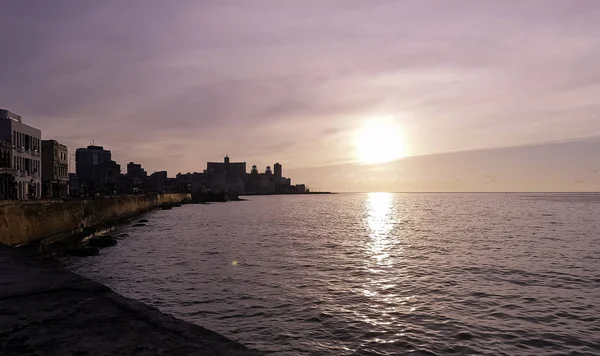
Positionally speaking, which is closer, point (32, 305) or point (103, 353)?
point (103, 353)

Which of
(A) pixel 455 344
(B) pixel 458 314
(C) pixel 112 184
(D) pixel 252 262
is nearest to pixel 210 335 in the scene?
(A) pixel 455 344

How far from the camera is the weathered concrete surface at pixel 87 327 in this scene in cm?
869

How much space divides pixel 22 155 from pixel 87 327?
70.2 meters

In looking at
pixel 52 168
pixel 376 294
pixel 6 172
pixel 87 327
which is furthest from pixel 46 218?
pixel 52 168

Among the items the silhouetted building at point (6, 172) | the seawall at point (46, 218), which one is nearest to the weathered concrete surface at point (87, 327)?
the seawall at point (46, 218)

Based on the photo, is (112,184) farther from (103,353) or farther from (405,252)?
(103,353)

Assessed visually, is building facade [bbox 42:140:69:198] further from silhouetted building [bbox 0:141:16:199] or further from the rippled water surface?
the rippled water surface

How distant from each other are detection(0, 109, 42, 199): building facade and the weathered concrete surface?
56.5 m

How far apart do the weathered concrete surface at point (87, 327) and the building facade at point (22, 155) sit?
185ft

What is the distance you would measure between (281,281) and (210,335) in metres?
14.1

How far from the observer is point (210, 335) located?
34.3 feet

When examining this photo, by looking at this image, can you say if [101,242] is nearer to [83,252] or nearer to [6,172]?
[83,252]

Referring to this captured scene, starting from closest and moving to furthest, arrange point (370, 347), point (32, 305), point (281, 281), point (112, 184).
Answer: point (32, 305) < point (370, 347) < point (281, 281) < point (112, 184)

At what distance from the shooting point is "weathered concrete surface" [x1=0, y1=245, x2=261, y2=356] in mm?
8688
